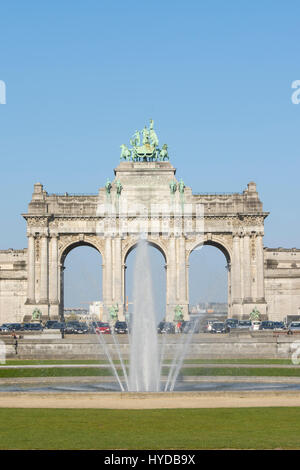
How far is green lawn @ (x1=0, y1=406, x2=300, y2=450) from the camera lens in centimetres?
1761

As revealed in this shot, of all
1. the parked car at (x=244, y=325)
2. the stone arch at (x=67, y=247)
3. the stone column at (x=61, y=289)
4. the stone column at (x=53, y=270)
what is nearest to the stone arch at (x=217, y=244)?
the stone arch at (x=67, y=247)

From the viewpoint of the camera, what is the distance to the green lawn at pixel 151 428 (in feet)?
57.8

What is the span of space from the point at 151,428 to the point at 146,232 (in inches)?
2784

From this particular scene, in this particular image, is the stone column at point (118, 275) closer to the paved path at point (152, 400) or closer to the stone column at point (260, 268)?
the stone column at point (260, 268)

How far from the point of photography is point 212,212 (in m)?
90.5

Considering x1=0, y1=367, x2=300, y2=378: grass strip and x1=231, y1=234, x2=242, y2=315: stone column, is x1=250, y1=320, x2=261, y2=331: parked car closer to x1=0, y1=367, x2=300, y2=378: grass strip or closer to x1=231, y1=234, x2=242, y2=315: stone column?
x1=231, y1=234, x2=242, y2=315: stone column

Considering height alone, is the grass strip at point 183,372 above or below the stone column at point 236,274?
below

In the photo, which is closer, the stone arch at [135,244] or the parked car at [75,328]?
the parked car at [75,328]

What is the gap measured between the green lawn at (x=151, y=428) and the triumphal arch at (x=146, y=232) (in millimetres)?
66529

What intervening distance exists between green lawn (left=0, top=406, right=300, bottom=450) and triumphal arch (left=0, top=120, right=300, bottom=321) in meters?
66.5

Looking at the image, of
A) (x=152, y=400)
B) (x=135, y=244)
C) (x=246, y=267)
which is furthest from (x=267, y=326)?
(x=152, y=400)
